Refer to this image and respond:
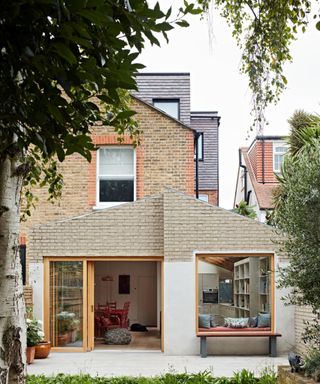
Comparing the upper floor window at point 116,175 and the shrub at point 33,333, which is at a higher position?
the upper floor window at point 116,175

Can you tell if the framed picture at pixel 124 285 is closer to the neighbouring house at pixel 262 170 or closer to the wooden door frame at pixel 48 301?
the neighbouring house at pixel 262 170

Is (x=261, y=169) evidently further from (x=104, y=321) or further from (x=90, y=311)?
(x=90, y=311)

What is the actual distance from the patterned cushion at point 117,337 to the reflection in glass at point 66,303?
2.08m

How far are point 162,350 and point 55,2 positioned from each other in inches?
631

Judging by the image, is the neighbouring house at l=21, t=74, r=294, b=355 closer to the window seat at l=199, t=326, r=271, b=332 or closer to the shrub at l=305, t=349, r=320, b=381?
the window seat at l=199, t=326, r=271, b=332

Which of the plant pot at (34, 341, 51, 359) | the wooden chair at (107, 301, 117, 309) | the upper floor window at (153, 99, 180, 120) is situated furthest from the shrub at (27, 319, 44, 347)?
the upper floor window at (153, 99, 180, 120)

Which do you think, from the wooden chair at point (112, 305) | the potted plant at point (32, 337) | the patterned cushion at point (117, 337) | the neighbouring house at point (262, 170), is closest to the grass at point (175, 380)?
the potted plant at point (32, 337)

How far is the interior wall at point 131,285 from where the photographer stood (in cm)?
2619

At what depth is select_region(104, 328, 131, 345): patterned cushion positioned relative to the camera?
19.5 metres

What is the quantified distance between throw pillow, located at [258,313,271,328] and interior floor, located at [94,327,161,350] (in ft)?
9.27

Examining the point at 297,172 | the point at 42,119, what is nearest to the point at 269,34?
the point at 42,119

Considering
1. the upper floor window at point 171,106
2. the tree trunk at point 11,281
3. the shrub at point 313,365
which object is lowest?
the shrub at point 313,365

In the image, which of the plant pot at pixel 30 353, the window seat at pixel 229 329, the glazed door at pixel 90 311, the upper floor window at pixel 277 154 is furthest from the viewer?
the upper floor window at pixel 277 154

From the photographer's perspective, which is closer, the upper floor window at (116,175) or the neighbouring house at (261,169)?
the upper floor window at (116,175)
